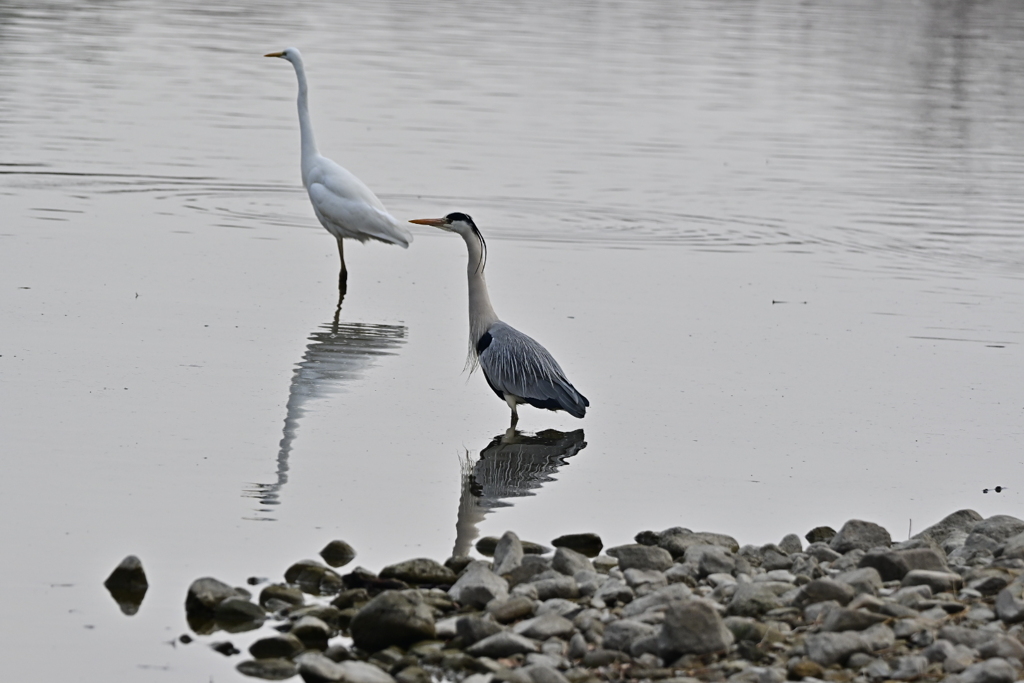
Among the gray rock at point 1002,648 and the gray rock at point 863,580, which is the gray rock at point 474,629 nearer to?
the gray rock at point 863,580

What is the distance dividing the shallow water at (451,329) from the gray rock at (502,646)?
944mm

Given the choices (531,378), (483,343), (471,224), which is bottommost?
(531,378)

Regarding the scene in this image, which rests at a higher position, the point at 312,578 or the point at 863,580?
the point at 863,580

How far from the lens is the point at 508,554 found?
6492 millimetres

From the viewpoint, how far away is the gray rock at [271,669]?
17.8ft

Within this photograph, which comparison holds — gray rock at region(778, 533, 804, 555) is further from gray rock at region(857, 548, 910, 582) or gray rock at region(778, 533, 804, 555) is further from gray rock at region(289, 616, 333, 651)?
gray rock at region(289, 616, 333, 651)

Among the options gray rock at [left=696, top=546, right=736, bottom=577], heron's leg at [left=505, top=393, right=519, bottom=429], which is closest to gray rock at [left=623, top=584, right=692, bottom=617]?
gray rock at [left=696, top=546, right=736, bottom=577]

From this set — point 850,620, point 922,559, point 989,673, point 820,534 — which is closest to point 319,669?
point 850,620

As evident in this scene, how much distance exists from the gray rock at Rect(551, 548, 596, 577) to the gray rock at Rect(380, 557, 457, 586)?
445 millimetres

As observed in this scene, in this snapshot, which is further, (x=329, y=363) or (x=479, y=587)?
(x=329, y=363)

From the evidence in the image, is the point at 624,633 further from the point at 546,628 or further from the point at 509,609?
the point at 509,609

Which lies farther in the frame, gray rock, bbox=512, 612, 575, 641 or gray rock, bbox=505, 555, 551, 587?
gray rock, bbox=505, 555, 551, 587

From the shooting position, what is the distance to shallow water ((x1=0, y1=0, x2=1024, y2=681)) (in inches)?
287

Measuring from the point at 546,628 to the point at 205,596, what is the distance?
1.39 metres
